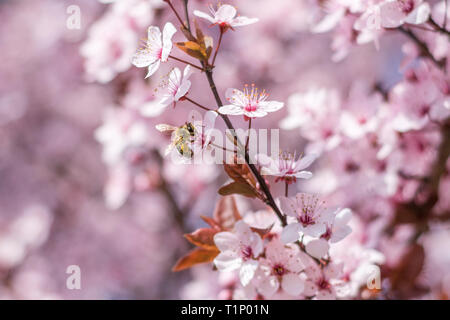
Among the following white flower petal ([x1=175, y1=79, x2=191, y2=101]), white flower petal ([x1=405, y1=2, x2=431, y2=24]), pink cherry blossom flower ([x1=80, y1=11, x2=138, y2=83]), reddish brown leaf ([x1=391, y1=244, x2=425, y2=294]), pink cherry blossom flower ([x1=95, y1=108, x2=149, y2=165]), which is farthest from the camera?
pink cherry blossom flower ([x1=95, y1=108, x2=149, y2=165])

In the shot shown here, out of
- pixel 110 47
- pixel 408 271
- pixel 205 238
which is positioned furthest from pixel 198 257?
pixel 110 47

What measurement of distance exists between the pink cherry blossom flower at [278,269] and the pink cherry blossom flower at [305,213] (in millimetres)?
74

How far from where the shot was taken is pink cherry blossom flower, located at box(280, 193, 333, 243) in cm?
77

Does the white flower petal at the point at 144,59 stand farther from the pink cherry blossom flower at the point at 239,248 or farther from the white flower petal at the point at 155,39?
the pink cherry blossom flower at the point at 239,248

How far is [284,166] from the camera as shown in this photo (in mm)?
816

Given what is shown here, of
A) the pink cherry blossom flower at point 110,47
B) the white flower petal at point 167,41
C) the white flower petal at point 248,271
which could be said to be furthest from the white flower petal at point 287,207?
the pink cherry blossom flower at point 110,47

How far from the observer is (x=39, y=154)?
9.75 feet

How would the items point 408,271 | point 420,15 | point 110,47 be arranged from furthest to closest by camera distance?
1. point 110,47
2. point 408,271
3. point 420,15

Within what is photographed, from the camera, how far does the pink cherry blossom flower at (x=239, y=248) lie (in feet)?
2.66

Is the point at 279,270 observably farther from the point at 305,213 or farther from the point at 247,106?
the point at 247,106

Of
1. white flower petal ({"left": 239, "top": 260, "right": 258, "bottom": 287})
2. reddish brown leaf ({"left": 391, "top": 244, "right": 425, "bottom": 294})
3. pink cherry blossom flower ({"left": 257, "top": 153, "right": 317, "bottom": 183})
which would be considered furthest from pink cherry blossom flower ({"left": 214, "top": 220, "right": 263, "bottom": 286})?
reddish brown leaf ({"left": 391, "top": 244, "right": 425, "bottom": 294})

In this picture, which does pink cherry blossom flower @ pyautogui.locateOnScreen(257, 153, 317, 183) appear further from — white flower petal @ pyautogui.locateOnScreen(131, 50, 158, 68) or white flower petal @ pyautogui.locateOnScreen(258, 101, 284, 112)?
white flower petal @ pyautogui.locateOnScreen(131, 50, 158, 68)

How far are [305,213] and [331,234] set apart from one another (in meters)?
0.08

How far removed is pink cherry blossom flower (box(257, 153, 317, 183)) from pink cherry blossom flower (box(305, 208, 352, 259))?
0.10m
